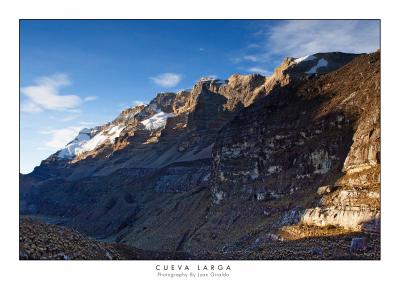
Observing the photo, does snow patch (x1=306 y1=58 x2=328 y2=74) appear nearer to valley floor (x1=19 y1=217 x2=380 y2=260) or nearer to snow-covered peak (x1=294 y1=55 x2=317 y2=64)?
snow-covered peak (x1=294 y1=55 x2=317 y2=64)

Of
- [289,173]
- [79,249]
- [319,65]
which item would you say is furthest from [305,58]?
[79,249]

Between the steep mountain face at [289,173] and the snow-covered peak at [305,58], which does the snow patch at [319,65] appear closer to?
the snow-covered peak at [305,58]

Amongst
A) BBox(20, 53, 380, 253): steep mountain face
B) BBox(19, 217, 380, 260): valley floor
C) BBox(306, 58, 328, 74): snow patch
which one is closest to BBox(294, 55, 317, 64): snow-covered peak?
BBox(306, 58, 328, 74): snow patch

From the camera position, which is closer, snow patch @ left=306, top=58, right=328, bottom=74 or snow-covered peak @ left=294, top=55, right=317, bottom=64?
snow patch @ left=306, top=58, right=328, bottom=74

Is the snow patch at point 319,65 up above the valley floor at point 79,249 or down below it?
above

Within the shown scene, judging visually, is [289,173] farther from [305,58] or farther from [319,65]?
[305,58]

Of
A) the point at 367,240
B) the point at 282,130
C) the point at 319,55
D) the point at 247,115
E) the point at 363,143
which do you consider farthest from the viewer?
the point at 319,55

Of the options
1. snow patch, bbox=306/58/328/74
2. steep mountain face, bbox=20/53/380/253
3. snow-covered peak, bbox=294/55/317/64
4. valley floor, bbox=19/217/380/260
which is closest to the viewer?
valley floor, bbox=19/217/380/260

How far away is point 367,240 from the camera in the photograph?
1143 inches

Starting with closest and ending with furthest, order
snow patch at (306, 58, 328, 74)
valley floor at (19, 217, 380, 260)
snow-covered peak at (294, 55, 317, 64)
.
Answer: valley floor at (19, 217, 380, 260), snow patch at (306, 58, 328, 74), snow-covered peak at (294, 55, 317, 64)

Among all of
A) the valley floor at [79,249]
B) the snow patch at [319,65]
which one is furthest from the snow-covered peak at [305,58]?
the valley floor at [79,249]
